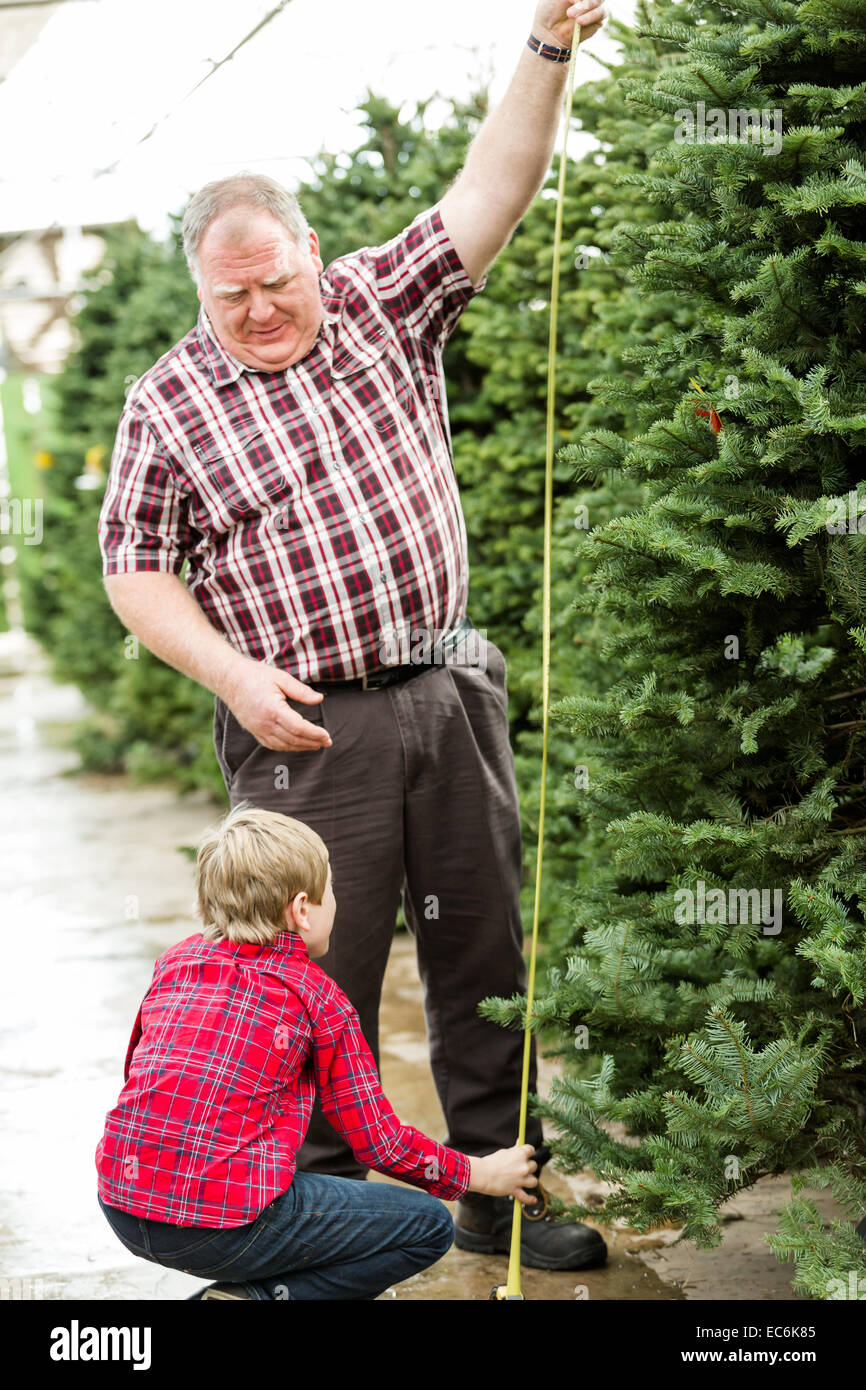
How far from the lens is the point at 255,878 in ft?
7.32

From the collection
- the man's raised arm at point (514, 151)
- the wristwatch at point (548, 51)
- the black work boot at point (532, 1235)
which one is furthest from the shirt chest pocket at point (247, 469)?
the black work boot at point (532, 1235)

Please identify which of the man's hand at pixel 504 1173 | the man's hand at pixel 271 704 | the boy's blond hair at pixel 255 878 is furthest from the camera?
the man's hand at pixel 271 704

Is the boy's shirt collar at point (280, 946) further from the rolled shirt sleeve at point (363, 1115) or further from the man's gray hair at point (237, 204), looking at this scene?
the man's gray hair at point (237, 204)

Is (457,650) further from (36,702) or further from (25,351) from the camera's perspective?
(25,351)

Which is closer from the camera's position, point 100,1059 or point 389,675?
point 389,675

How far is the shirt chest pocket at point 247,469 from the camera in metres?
2.72

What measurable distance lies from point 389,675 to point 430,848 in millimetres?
383

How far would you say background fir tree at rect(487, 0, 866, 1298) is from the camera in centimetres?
223

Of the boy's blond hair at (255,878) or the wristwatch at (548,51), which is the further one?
the wristwatch at (548,51)

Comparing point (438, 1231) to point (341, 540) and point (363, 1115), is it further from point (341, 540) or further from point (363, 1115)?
point (341, 540)

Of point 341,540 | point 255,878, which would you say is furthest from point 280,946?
point 341,540

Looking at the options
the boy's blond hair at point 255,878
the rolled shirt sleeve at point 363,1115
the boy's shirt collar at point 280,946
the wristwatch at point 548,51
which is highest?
the wristwatch at point 548,51

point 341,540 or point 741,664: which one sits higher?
point 341,540
